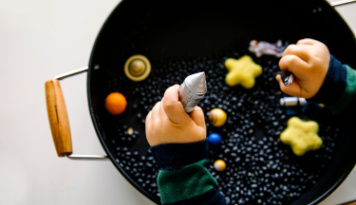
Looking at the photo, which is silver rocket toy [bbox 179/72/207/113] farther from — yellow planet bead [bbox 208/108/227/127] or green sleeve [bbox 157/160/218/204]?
yellow planet bead [bbox 208/108/227/127]

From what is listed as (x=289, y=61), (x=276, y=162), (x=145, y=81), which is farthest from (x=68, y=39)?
(x=276, y=162)

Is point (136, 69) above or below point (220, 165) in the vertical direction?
above

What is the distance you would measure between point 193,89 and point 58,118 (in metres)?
0.45

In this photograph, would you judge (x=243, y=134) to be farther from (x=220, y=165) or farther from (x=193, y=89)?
(x=193, y=89)

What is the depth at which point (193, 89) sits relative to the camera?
0.60 m

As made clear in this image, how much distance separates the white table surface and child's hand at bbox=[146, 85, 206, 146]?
400mm

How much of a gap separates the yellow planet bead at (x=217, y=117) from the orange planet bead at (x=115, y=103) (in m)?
0.31

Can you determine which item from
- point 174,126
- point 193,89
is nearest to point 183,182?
point 174,126

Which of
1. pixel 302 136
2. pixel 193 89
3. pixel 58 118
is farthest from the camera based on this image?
pixel 302 136

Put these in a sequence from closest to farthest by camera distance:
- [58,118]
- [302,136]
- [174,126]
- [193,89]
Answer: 1. [193,89]
2. [174,126]
3. [58,118]
4. [302,136]

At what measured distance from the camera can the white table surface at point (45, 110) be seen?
1.11 meters

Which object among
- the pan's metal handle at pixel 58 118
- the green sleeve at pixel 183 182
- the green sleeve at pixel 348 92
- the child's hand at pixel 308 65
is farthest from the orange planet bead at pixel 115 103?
the green sleeve at pixel 348 92

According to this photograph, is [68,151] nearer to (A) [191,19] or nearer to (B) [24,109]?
(B) [24,109]

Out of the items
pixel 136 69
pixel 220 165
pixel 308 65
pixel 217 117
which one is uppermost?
pixel 136 69
